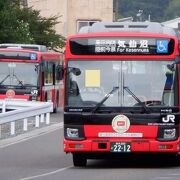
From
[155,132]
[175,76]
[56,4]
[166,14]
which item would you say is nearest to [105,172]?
[155,132]

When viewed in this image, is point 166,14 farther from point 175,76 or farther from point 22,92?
point 175,76

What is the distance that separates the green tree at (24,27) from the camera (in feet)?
172

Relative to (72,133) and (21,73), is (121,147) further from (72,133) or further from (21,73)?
(21,73)

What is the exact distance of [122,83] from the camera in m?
17.9

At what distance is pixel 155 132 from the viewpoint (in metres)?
17.7

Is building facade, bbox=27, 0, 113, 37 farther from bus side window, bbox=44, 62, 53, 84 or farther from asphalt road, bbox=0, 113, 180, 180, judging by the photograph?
asphalt road, bbox=0, 113, 180, 180

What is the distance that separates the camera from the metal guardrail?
2901 centimetres

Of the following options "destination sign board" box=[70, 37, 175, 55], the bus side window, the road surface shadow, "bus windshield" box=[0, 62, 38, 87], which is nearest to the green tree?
the bus side window

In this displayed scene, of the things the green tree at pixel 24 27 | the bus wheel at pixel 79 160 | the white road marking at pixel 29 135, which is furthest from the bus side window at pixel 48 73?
the bus wheel at pixel 79 160

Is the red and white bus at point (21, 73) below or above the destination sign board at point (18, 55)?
below

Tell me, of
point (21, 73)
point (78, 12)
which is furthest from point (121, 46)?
point (78, 12)

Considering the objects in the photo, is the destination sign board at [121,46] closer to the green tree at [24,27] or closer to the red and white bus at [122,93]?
the red and white bus at [122,93]

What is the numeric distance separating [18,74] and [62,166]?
70.9ft

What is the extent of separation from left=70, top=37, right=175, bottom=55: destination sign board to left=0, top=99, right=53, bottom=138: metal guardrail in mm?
10231
